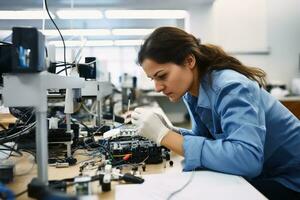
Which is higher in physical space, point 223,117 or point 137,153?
point 223,117

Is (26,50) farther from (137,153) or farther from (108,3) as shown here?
(108,3)

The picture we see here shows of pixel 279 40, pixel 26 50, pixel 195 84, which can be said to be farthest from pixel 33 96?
pixel 279 40

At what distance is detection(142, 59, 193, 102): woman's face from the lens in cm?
105

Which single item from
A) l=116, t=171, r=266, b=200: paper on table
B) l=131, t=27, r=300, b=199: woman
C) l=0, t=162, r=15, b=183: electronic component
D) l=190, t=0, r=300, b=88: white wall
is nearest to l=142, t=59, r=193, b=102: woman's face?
l=131, t=27, r=300, b=199: woman

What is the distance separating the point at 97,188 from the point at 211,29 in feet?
15.7

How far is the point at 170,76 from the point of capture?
3.51 feet

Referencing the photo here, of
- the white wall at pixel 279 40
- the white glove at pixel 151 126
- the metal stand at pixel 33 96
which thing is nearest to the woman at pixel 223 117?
the white glove at pixel 151 126

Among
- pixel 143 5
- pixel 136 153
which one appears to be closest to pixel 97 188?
pixel 136 153

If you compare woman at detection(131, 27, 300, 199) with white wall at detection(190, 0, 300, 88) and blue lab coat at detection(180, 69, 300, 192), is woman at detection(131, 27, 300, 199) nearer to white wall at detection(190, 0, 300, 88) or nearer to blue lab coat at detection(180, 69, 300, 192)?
blue lab coat at detection(180, 69, 300, 192)

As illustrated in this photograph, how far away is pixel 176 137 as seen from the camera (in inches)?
38.4

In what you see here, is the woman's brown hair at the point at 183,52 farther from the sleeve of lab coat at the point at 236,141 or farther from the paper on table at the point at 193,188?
the paper on table at the point at 193,188

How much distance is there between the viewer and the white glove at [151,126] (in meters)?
1.01

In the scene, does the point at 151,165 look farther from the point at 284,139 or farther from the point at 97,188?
the point at 284,139

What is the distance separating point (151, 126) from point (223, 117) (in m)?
0.25
